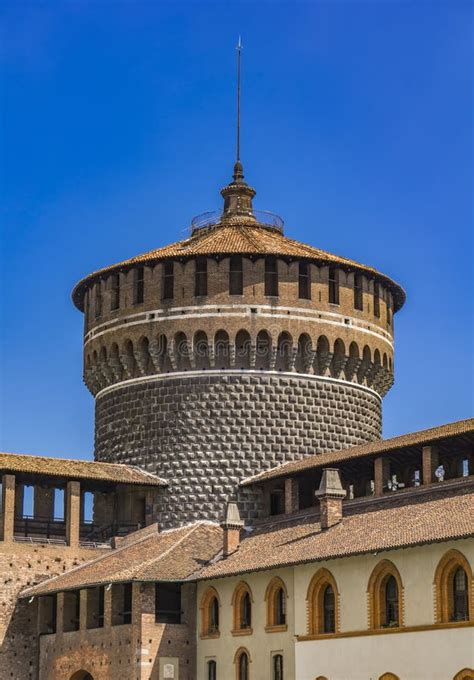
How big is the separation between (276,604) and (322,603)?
7.57ft

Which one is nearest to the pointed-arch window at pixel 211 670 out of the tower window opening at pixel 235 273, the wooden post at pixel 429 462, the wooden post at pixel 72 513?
the wooden post at pixel 72 513

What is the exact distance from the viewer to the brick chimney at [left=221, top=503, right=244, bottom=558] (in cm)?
4851

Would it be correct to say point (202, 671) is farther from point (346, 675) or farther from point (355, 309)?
point (355, 309)

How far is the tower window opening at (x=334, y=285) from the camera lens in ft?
184

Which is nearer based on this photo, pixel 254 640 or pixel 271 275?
pixel 254 640

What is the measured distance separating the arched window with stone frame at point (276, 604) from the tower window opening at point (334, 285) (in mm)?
14595

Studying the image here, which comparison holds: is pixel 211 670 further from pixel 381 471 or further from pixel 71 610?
pixel 381 471

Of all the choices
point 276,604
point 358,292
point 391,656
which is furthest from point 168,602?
point 358,292

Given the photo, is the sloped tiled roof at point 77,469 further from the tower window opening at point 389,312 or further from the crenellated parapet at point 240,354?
the tower window opening at point 389,312

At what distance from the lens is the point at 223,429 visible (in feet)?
178

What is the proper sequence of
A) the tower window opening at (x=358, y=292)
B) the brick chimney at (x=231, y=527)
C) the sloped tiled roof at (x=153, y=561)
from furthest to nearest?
the tower window opening at (x=358, y=292) → the brick chimney at (x=231, y=527) → the sloped tiled roof at (x=153, y=561)

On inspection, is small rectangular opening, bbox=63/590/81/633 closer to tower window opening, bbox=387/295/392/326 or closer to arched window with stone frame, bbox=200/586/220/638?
arched window with stone frame, bbox=200/586/220/638

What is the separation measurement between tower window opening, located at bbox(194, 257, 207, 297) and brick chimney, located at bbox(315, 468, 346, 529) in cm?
1153

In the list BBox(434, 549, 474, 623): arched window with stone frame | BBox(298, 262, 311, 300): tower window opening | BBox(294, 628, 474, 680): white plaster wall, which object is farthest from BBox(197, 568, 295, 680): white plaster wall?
BBox(298, 262, 311, 300): tower window opening
